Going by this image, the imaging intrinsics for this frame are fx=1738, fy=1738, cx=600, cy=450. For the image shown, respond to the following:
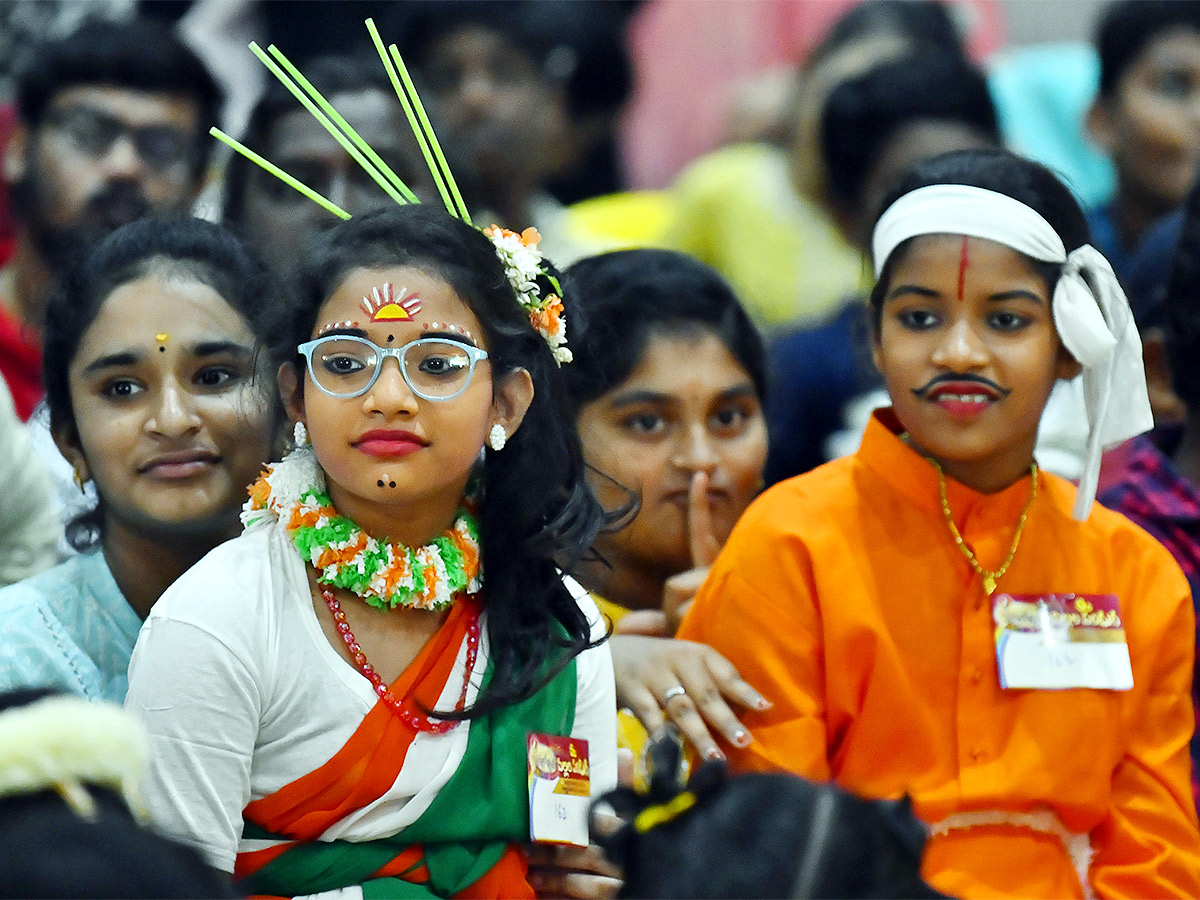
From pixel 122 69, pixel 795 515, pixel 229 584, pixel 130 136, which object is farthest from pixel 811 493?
pixel 122 69

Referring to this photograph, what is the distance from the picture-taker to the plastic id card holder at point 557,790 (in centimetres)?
243

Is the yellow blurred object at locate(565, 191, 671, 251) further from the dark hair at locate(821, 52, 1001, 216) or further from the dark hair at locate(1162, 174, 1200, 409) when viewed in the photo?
the dark hair at locate(1162, 174, 1200, 409)

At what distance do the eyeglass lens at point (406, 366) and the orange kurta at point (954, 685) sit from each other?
60cm

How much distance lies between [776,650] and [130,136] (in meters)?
2.21

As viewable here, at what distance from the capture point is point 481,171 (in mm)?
4727

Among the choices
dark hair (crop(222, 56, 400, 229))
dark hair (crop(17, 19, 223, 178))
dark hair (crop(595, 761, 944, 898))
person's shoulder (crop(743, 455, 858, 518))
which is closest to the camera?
dark hair (crop(595, 761, 944, 898))

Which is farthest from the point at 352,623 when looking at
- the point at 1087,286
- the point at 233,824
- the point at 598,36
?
the point at 598,36

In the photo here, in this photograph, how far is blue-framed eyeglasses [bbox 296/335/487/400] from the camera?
234cm

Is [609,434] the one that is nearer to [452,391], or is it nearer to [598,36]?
[452,391]

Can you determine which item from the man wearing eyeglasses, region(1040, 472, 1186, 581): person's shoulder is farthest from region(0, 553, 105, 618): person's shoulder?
region(1040, 472, 1186, 581): person's shoulder

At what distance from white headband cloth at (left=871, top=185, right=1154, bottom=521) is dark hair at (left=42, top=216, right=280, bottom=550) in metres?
1.05

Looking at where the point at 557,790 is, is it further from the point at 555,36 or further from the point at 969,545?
the point at 555,36

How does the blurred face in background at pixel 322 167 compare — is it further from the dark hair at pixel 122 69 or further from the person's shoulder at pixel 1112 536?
the person's shoulder at pixel 1112 536

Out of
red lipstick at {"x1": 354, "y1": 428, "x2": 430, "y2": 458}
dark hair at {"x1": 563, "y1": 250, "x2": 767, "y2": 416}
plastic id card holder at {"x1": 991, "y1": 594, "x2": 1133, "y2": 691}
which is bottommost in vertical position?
plastic id card holder at {"x1": 991, "y1": 594, "x2": 1133, "y2": 691}
